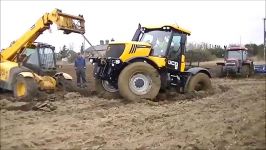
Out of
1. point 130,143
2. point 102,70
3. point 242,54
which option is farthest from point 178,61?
point 242,54

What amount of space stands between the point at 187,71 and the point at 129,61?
224cm

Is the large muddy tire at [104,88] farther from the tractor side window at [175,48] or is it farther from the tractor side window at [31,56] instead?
the tractor side window at [31,56]

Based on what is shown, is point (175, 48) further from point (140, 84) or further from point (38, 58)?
point (38, 58)

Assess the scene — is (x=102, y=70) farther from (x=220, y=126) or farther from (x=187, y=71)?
(x=220, y=126)

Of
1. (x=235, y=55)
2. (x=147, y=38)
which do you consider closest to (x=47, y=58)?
(x=147, y=38)

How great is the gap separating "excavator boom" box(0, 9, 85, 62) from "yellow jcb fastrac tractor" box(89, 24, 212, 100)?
172 cm

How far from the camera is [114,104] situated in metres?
11.0

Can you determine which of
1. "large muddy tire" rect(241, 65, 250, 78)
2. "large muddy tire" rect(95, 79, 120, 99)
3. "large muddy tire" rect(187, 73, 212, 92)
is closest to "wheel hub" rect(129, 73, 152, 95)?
"large muddy tire" rect(95, 79, 120, 99)

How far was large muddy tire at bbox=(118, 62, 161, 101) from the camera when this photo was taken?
452 inches

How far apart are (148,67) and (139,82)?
1.60ft

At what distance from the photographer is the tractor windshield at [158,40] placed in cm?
1249

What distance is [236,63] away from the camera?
24250 millimetres

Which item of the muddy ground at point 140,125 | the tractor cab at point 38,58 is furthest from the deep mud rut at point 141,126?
the tractor cab at point 38,58

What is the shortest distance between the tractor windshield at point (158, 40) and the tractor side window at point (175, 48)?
22 centimetres
